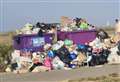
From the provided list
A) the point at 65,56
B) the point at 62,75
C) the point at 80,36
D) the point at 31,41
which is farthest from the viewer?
the point at 80,36

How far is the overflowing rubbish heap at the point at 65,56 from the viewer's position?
56.8 ft

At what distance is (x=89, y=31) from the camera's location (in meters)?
20.1

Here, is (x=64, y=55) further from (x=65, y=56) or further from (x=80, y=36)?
(x=80, y=36)

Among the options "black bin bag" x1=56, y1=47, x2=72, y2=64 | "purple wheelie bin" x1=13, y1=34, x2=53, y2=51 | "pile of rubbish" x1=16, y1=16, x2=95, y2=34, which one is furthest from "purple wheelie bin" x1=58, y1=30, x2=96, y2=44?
"black bin bag" x1=56, y1=47, x2=72, y2=64

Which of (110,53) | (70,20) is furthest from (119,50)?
(70,20)

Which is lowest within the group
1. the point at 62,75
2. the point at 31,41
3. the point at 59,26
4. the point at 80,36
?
the point at 62,75

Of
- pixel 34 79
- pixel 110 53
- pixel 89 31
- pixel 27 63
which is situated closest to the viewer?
pixel 34 79

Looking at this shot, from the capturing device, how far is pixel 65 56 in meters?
17.9

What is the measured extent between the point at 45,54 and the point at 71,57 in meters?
1.09

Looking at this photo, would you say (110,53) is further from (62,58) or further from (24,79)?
(24,79)

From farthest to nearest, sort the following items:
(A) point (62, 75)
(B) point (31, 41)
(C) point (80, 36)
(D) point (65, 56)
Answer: (C) point (80, 36) → (B) point (31, 41) → (D) point (65, 56) → (A) point (62, 75)

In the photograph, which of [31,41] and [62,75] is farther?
[31,41]

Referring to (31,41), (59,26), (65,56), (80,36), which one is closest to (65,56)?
(65,56)

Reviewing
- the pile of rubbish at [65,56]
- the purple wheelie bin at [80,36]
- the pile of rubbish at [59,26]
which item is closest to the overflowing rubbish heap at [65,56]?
the pile of rubbish at [65,56]
